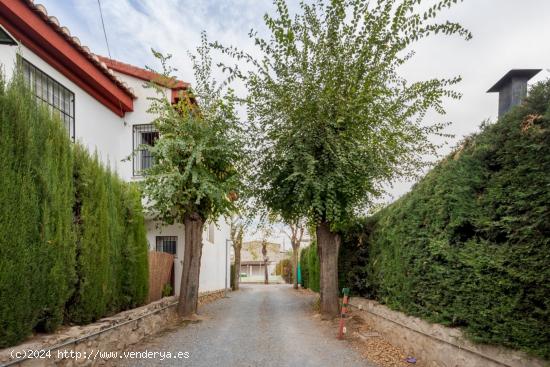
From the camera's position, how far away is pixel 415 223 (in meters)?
6.22

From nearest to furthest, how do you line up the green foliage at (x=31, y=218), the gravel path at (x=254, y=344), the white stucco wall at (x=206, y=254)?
1. the green foliage at (x=31, y=218)
2. the gravel path at (x=254, y=344)
3. the white stucco wall at (x=206, y=254)

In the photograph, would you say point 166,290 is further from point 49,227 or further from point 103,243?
point 49,227

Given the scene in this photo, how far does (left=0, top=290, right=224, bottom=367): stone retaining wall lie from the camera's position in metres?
4.30

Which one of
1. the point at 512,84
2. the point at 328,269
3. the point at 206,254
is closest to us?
the point at 512,84

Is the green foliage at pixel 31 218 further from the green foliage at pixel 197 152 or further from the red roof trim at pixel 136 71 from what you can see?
the red roof trim at pixel 136 71

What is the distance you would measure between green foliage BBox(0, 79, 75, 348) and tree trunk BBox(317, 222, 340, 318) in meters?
6.66

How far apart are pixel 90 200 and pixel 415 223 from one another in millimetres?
5626

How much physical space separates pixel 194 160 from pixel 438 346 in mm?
7117

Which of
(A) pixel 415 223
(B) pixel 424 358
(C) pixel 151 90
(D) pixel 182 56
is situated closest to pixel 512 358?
(B) pixel 424 358

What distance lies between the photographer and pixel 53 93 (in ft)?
28.2

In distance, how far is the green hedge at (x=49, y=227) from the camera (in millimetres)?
4242

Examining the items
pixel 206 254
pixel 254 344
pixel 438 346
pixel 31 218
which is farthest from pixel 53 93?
pixel 206 254

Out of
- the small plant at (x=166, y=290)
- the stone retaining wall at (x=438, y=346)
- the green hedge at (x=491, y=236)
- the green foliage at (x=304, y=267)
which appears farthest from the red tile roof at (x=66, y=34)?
the green foliage at (x=304, y=267)

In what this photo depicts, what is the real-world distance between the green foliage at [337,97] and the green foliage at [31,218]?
488 centimetres
